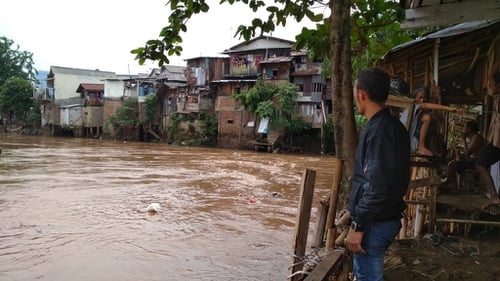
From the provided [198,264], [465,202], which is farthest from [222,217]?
[465,202]

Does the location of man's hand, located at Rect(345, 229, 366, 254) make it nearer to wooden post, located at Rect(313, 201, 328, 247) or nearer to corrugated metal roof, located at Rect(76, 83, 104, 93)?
wooden post, located at Rect(313, 201, 328, 247)

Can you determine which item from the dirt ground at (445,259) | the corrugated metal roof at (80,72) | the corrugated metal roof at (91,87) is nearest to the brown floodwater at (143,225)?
the dirt ground at (445,259)

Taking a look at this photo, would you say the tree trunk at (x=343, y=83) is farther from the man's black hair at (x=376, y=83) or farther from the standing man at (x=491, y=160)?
the standing man at (x=491, y=160)

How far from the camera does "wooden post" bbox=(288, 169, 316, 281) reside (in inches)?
137

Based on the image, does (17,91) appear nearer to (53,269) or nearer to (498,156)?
(53,269)

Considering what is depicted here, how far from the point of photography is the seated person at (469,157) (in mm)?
5090

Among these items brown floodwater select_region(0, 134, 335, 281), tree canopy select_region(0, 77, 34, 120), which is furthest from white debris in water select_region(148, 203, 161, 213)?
tree canopy select_region(0, 77, 34, 120)

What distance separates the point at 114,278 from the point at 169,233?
260 centimetres

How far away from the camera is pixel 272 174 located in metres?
19.8

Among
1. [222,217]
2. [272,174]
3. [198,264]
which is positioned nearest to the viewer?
[198,264]

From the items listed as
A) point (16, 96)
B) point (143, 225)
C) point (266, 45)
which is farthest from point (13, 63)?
point (143, 225)

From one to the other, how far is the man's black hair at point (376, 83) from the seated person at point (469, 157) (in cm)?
333

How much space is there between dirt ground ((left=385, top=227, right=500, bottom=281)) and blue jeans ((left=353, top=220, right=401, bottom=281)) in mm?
1553

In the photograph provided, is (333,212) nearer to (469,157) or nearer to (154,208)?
(469,157)
